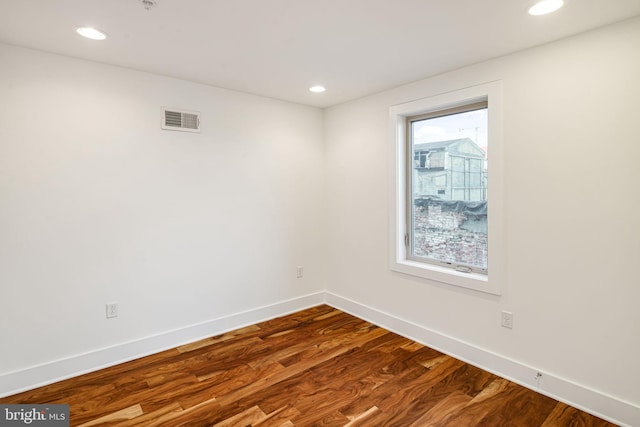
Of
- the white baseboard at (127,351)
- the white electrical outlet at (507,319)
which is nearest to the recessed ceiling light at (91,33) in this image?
the white baseboard at (127,351)

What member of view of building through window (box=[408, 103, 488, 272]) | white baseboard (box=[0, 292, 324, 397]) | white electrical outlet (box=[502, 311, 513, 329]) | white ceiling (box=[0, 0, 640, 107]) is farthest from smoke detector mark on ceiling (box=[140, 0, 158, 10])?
white electrical outlet (box=[502, 311, 513, 329])

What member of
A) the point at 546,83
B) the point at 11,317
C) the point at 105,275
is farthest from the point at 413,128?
the point at 11,317

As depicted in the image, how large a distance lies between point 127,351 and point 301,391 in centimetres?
154

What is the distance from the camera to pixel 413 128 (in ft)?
11.0

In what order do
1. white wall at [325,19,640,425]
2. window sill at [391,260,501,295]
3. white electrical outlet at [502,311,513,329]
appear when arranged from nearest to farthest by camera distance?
white wall at [325,19,640,425], white electrical outlet at [502,311,513,329], window sill at [391,260,501,295]

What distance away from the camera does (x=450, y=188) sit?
307 cm

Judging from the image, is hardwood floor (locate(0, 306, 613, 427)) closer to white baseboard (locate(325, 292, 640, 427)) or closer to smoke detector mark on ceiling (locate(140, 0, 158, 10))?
white baseboard (locate(325, 292, 640, 427))

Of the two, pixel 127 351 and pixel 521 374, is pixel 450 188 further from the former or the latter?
pixel 127 351

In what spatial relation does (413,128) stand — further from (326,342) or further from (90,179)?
(90,179)

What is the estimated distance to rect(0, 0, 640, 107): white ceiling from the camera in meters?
1.86

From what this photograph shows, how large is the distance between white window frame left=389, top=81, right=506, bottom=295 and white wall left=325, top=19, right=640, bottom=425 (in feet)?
0.19

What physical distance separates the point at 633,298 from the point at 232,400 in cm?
258

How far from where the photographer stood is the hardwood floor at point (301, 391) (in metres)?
2.12

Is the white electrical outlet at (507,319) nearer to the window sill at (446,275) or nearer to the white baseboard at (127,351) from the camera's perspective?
the window sill at (446,275)
